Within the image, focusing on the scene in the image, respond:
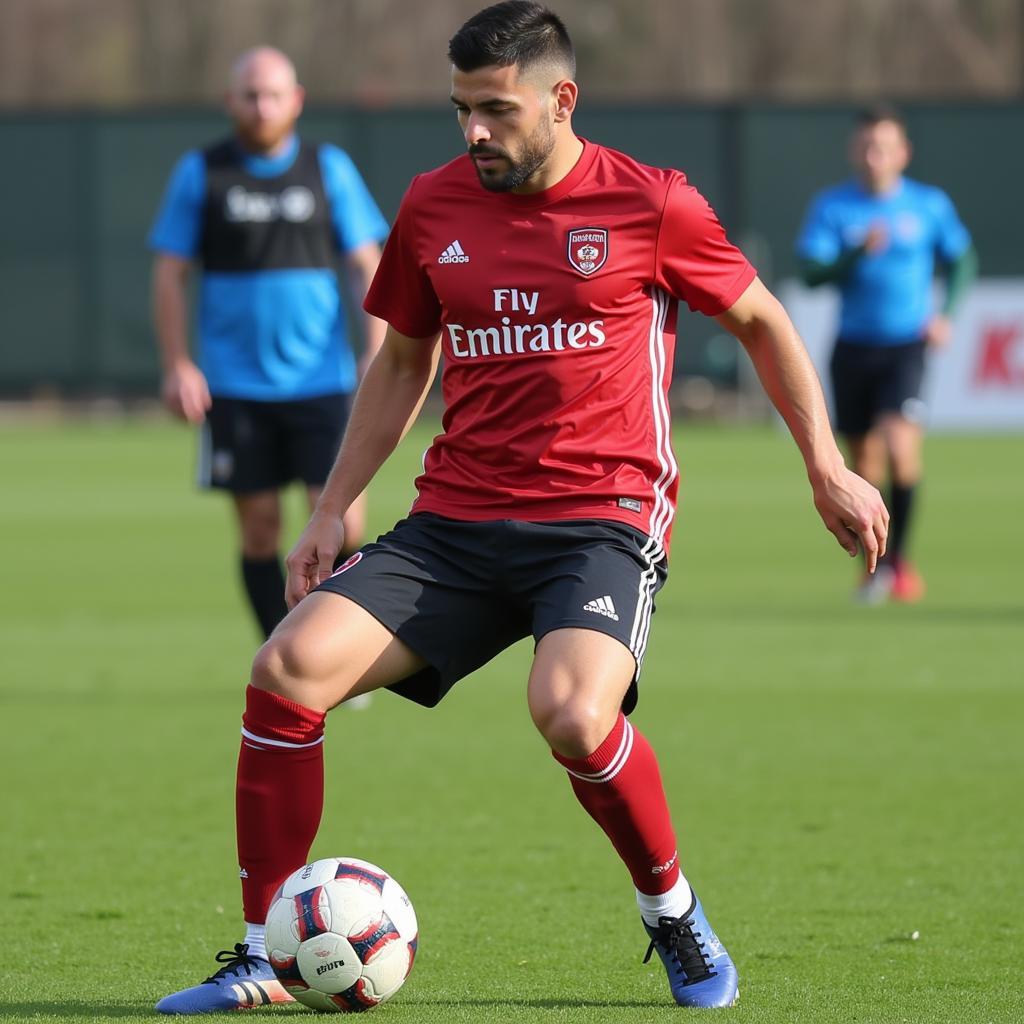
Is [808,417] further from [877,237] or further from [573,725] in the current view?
[877,237]

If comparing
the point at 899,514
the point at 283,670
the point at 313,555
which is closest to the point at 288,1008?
the point at 283,670

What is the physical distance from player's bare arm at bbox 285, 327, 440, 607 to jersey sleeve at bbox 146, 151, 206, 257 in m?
3.56

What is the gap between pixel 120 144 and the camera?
2667 centimetres

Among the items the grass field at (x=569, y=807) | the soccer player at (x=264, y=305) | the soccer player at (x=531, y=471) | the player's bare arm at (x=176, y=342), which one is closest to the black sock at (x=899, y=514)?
the grass field at (x=569, y=807)

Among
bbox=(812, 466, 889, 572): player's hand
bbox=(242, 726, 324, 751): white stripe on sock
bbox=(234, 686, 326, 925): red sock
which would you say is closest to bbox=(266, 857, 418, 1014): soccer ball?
bbox=(234, 686, 326, 925): red sock

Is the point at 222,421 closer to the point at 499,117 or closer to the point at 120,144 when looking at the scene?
the point at 499,117

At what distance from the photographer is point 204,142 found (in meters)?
26.4

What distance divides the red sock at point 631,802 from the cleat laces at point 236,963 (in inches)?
29.8

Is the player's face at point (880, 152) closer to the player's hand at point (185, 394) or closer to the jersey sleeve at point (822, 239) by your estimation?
the jersey sleeve at point (822, 239)

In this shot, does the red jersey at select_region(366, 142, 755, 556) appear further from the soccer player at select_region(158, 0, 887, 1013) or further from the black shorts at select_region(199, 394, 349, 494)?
the black shorts at select_region(199, 394, 349, 494)

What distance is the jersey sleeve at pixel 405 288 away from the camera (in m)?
4.71

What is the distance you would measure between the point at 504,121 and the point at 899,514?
746cm

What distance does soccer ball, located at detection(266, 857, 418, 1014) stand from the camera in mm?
4203

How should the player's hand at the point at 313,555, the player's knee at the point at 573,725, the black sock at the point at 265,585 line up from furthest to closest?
the black sock at the point at 265,585 → the player's hand at the point at 313,555 → the player's knee at the point at 573,725
